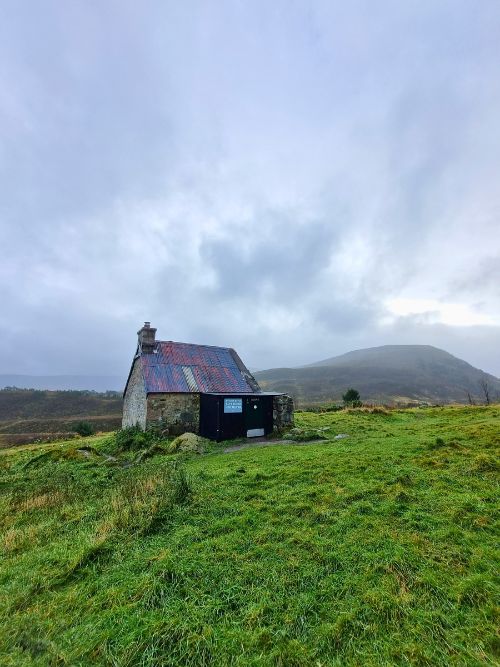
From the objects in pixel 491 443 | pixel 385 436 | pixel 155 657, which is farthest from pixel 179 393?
pixel 155 657

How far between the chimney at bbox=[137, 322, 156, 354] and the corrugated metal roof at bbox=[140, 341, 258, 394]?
0.48m

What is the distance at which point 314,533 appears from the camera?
21.4ft

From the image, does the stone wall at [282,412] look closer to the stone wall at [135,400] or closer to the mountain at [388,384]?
the stone wall at [135,400]

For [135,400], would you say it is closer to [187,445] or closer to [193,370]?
[193,370]

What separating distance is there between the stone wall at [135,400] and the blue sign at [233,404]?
6317mm

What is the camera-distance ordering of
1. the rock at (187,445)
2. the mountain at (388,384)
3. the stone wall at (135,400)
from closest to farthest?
the rock at (187,445) → the stone wall at (135,400) → the mountain at (388,384)

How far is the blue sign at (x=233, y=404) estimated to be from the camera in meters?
20.8

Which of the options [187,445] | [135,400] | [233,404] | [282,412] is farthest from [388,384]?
[187,445]

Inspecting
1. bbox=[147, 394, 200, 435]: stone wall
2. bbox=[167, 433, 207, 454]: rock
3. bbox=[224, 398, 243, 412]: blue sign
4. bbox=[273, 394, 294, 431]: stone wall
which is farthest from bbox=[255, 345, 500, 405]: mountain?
bbox=[167, 433, 207, 454]: rock

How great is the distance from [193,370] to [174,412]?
4094 mm

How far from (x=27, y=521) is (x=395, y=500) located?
9.79m

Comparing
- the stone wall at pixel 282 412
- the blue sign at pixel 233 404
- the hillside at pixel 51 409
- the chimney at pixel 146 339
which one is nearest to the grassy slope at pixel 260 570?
the blue sign at pixel 233 404

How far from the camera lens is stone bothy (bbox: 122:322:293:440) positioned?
21.1m

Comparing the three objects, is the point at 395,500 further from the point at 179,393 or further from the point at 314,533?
the point at 179,393
